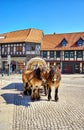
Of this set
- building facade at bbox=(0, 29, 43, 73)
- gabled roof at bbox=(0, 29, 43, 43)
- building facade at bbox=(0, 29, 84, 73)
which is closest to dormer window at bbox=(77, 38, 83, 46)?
building facade at bbox=(0, 29, 84, 73)

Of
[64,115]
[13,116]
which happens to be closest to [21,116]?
[13,116]

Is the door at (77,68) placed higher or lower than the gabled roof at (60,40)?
lower

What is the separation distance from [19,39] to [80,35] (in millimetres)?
11934

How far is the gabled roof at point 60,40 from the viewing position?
43.2 m

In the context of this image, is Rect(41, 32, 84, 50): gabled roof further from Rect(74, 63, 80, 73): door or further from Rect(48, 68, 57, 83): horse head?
Rect(48, 68, 57, 83): horse head

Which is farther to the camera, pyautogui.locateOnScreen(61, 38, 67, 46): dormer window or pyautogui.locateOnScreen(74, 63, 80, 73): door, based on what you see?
pyautogui.locateOnScreen(61, 38, 67, 46): dormer window

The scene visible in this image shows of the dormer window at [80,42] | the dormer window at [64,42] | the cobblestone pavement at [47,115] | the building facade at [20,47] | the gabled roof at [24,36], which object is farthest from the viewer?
the gabled roof at [24,36]

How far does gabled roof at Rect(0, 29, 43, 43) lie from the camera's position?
45.2m

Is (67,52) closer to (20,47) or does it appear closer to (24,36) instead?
(20,47)

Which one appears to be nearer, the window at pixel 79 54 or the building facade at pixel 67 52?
the window at pixel 79 54

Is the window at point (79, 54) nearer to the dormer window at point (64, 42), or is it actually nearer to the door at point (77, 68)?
the door at point (77, 68)

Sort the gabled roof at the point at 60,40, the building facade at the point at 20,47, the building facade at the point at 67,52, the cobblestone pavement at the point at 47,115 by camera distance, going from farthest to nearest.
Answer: the building facade at the point at 20,47 < the gabled roof at the point at 60,40 < the building facade at the point at 67,52 < the cobblestone pavement at the point at 47,115

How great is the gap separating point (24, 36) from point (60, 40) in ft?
23.7

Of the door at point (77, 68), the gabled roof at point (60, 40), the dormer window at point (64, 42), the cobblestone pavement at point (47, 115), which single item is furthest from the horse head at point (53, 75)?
the dormer window at point (64, 42)
